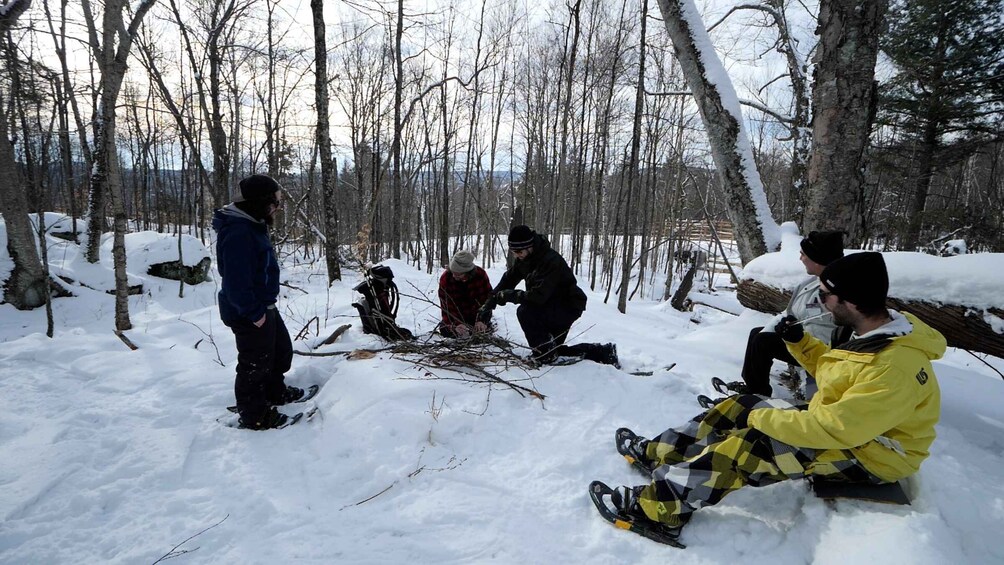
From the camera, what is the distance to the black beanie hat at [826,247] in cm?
291

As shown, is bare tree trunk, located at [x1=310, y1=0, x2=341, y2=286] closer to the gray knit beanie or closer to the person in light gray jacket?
the gray knit beanie

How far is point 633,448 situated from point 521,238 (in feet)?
7.05

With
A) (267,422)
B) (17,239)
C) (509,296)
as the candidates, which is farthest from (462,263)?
(17,239)

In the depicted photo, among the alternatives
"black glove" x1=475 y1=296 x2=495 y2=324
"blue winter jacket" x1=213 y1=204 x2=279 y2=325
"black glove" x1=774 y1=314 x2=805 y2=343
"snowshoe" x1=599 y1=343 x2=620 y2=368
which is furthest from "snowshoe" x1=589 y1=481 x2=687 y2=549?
"blue winter jacket" x1=213 y1=204 x2=279 y2=325

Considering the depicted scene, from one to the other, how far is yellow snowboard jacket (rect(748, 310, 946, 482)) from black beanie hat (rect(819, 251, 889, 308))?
0.10 metres

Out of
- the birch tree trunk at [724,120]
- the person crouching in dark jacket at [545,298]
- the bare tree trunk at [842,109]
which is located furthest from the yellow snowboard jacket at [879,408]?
the birch tree trunk at [724,120]

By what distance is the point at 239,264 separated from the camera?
2.79 meters

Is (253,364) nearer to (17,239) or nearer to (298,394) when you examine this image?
(298,394)

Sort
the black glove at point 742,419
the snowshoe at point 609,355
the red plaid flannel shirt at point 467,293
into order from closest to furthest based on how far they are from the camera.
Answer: the black glove at point 742,419 < the snowshoe at point 609,355 < the red plaid flannel shirt at point 467,293

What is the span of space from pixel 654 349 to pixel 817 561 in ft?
9.43

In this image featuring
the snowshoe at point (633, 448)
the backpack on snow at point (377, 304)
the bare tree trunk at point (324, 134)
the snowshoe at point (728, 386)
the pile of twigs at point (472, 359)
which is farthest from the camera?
the bare tree trunk at point (324, 134)

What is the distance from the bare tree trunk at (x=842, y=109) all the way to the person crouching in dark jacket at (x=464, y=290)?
3375 millimetres

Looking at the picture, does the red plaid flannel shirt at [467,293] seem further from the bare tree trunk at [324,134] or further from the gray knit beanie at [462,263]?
the bare tree trunk at [324,134]

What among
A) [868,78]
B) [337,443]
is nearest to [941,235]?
[868,78]
